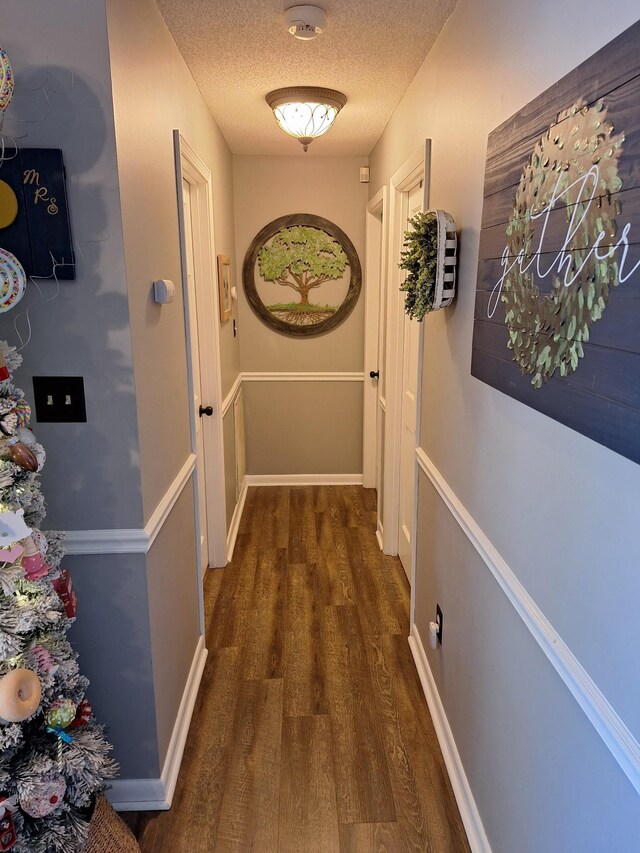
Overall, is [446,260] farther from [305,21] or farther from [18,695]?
[18,695]

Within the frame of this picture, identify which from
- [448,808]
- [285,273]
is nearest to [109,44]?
[448,808]

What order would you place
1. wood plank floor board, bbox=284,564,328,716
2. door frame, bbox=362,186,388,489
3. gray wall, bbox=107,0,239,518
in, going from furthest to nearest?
door frame, bbox=362,186,388,489, wood plank floor board, bbox=284,564,328,716, gray wall, bbox=107,0,239,518

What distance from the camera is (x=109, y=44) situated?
138 centimetres

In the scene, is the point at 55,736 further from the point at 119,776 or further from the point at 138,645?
the point at 119,776

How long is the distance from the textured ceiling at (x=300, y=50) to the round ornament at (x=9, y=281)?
111 cm

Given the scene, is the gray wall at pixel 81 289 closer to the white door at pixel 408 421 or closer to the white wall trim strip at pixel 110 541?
the white wall trim strip at pixel 110 541

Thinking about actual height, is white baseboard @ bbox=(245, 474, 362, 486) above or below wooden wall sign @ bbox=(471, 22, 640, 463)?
below

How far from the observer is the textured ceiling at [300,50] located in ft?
6.08

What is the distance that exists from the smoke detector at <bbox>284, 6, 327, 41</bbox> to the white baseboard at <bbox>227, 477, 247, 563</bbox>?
2.54 metres

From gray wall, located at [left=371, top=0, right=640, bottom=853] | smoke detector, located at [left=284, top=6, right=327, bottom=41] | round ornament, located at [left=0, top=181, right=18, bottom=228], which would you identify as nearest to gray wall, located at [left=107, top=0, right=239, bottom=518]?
round ornament, located at [left=0, top=181, right=18, bottom=228]

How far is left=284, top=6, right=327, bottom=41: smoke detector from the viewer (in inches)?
72.3

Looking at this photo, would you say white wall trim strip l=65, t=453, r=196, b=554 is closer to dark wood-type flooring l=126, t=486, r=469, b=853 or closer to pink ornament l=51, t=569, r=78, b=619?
pink ornament l=51, t=569, r=78, b=619

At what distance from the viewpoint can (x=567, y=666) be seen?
Answer: 104 cm

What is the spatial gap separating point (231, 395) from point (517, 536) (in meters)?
2.67
